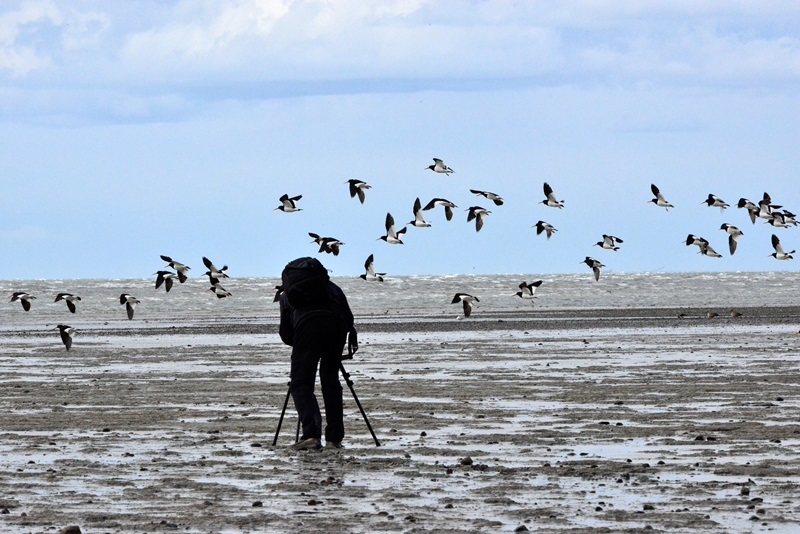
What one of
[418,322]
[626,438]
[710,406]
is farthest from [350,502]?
[418,322]

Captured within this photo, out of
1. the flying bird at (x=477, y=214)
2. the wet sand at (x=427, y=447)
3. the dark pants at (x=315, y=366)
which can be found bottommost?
the wet sand at (x=427, y=447)

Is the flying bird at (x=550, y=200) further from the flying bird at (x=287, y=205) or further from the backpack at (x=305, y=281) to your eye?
the backpack at (x=305, y=281)

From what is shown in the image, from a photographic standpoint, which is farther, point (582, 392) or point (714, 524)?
→ point (582, 392)

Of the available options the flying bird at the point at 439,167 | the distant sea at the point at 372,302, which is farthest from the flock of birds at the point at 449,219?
the distant sea at the point at 372,302

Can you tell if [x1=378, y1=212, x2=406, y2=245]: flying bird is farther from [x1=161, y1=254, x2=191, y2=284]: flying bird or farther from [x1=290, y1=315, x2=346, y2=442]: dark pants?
[x1=290, y1=315, x2=346, y2=442]: dark pants

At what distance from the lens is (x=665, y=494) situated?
977 centimetres

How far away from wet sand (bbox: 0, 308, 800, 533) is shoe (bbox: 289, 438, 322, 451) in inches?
8.1

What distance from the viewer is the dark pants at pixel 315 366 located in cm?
1311

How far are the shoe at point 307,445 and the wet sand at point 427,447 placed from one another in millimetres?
207

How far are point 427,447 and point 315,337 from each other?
1.53 meters

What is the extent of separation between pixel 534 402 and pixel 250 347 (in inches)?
Answer: 621

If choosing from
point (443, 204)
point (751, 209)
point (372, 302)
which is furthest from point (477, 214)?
point (372, 302)

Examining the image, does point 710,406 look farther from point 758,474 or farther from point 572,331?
point 572,331

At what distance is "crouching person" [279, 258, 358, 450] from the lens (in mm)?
13086
